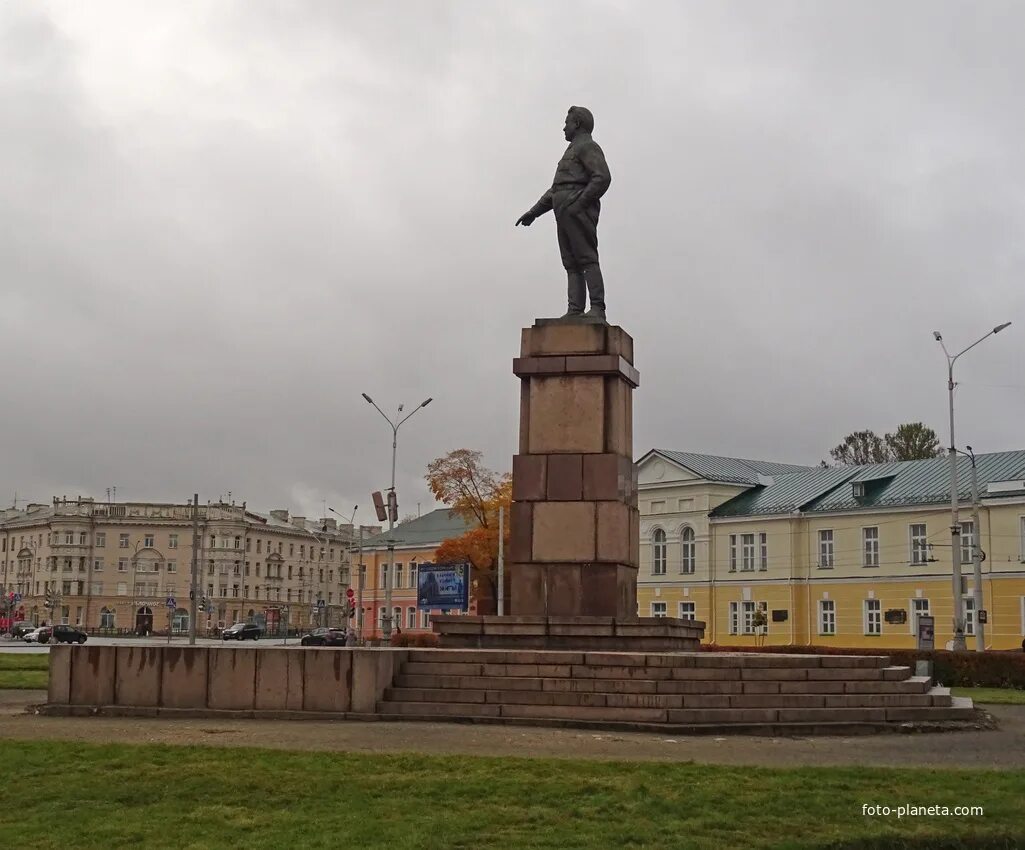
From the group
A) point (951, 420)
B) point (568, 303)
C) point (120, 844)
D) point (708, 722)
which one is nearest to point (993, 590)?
point (951, 420)

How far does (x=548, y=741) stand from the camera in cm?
1188

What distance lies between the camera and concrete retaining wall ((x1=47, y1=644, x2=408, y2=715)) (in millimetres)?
14047

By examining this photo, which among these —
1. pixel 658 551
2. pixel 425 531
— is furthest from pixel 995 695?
pixel 425 531

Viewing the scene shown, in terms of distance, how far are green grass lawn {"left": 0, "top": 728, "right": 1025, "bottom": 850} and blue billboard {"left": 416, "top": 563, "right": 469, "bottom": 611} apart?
3708cm

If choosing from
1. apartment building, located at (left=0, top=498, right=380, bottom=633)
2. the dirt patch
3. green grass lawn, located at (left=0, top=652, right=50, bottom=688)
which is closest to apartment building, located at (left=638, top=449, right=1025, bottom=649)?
green grass lawn, located at (left=0, top=652, right=50, bottom=688)

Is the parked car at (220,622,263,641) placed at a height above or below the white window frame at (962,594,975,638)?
below

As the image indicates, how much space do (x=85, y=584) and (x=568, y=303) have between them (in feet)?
325

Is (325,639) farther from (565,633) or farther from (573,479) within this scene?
(565,633)

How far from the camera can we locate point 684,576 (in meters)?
58.0

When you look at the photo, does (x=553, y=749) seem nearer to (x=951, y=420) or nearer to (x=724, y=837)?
(x=724, y=837)

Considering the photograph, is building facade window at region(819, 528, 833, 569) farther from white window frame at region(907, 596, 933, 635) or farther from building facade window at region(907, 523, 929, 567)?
white window frame at region(907, 596, 933, 635)

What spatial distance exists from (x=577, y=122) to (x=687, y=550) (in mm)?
41611

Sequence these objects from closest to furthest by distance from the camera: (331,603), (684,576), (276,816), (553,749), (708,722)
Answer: (276,816) < (553,749) < (708,722) < (684,576) < (331,603)

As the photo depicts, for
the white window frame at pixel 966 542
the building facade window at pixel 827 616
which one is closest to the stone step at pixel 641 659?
the white window frame at pixel 966 542
